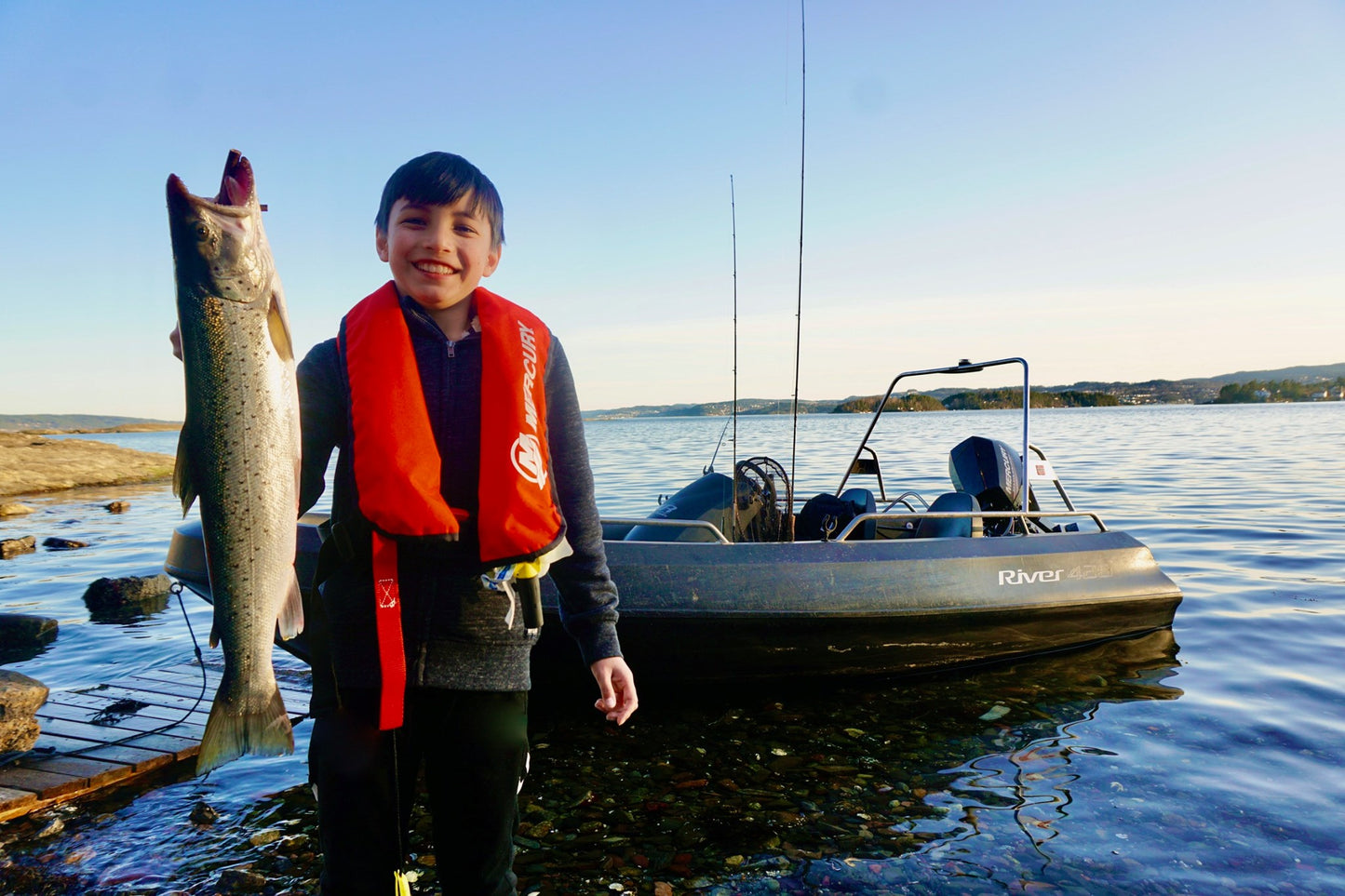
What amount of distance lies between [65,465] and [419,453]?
29.6 metres

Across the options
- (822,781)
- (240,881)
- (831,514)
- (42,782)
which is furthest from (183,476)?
(831,514)

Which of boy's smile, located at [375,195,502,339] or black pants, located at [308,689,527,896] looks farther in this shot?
boy's smile, located at [375,195,502,339]

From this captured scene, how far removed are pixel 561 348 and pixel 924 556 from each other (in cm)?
384

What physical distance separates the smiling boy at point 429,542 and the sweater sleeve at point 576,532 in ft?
0.16

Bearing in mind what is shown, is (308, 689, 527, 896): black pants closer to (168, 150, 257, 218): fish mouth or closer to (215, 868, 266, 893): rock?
(168, 150, 257, 218): fish mouth

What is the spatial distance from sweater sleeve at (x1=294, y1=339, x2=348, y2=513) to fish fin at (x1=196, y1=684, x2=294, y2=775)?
→ 0.44 meters

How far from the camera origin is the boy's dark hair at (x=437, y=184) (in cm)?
180

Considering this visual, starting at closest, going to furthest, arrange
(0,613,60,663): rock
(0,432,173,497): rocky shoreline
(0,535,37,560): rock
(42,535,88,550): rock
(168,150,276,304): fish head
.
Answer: (168,150,276,304): fish head < (0,613,60,663): rock < (0,535,37,560): rock < (42,535,88,550): rock < (0,432,173,497): rocky shoreline

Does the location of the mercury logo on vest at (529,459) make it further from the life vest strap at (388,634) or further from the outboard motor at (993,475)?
the outboard motor at (993,475)

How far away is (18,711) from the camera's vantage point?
163 inches

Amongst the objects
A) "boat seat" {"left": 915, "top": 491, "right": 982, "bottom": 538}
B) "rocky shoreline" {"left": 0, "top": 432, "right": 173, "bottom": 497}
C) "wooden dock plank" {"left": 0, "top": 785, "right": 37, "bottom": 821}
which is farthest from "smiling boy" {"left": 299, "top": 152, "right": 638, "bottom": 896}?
"rocky shoreline" {"left": 0, "top": 432, "right": 173, "bottom": 497}

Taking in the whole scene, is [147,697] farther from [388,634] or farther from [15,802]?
[388,634]

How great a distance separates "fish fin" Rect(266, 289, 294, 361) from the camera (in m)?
1.57

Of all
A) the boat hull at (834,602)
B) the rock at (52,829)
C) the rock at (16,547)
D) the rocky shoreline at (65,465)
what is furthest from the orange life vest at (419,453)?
the rocky shoreline at (65,465)
